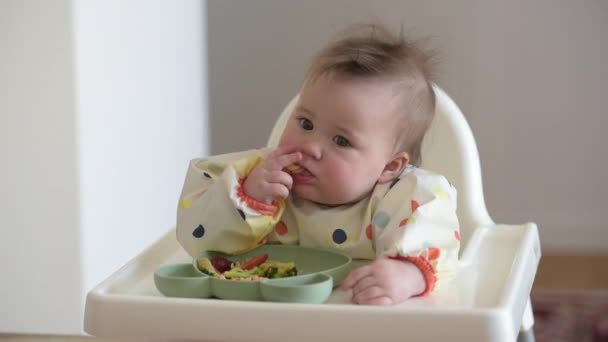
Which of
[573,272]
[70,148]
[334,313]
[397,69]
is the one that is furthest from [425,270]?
[573,272]

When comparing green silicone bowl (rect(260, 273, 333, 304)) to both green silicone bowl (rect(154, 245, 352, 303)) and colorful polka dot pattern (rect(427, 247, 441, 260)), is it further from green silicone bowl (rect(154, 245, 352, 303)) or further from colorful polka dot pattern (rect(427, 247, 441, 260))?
colorful polka dot pattern (rect(427, 247, 441, 260))

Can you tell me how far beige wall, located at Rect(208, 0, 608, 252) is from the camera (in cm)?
234

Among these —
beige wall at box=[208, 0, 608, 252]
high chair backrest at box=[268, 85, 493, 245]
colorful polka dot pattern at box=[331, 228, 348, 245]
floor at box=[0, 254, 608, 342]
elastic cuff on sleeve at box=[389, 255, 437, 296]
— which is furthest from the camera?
beige wall at box=[208, 0, 608, 252]

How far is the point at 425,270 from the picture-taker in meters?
0.86

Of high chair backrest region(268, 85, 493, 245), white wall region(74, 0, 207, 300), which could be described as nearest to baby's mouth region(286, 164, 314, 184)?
high chair backrest region(268, 85, 493, 245)

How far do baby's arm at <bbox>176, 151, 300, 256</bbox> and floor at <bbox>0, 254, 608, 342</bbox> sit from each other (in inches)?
54.7

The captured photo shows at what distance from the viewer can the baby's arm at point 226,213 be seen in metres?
0.95

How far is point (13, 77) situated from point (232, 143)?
33.1 inches

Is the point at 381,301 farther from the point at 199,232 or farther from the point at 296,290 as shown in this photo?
the point at 199,232

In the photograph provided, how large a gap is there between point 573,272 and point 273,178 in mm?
1517

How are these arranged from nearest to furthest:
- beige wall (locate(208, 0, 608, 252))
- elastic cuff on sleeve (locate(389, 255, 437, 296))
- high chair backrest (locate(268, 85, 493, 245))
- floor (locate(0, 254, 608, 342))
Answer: elastic cuff on sleeve (locate(389, 255, 437, 296)) → high chair backrest (locate(268, 85, 493, 245)) → floor (locate(0, 254, 608, 342)) → beige wall (locate(208, 0, 608, 252))

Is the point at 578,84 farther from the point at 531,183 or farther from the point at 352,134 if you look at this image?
the point at 352,134

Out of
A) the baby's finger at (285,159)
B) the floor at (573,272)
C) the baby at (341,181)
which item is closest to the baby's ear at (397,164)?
the baby at (341,181)

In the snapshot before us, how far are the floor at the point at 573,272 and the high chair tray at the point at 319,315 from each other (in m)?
1.33
